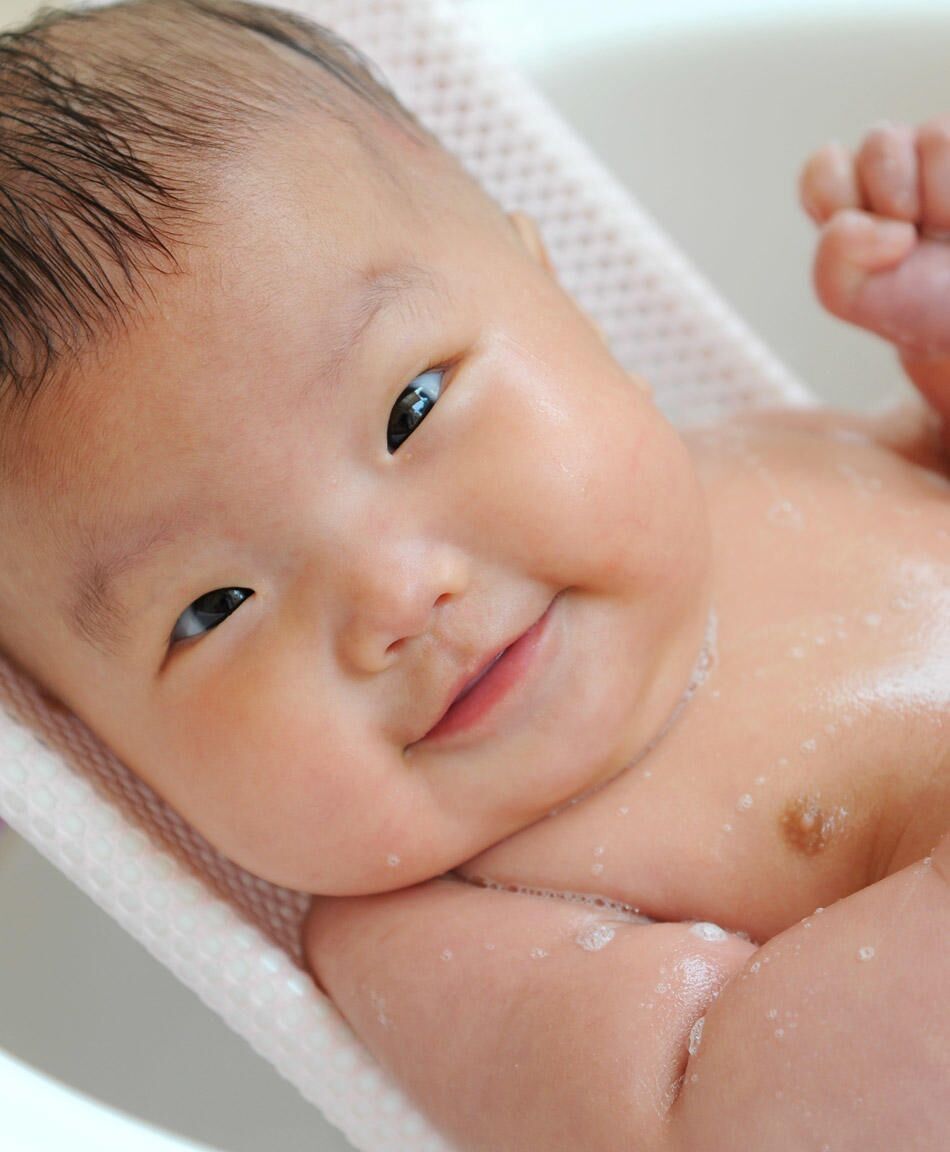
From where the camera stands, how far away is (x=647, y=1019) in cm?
76

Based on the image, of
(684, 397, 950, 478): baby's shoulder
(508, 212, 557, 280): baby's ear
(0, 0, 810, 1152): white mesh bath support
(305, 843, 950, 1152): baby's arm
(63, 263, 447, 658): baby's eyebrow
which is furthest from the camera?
(684, 397, 950, 478): baby's shoulder

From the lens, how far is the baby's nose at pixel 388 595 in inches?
30.1

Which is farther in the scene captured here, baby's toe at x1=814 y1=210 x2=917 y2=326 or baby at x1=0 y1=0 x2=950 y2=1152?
baby's toe at x1=814 y1=210 x2=917 y2=326

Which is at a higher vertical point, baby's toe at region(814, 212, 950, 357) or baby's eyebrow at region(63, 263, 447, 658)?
baby's eyebrow at region(63, 263, 447, 658)

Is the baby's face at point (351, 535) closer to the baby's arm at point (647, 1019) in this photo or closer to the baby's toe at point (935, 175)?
the baby's arm at point (647, 1019)

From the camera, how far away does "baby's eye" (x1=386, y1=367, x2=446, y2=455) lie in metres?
0.80

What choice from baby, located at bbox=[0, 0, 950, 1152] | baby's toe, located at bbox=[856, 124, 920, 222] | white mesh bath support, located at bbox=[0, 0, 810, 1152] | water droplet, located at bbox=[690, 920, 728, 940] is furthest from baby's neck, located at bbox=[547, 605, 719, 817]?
baby's toe, located at bbox=[856, 124, 920, 222]

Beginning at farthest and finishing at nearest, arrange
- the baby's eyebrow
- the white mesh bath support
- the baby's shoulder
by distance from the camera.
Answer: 1. the baby's shoulder
2. the white mesh bath support
3. the baby's eyebrow

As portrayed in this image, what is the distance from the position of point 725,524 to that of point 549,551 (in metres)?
0.24

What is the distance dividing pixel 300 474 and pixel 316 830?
231mm

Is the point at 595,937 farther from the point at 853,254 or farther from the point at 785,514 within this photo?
the point at 853,254

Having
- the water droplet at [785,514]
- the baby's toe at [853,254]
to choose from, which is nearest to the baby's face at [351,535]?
the water droplet at [785,514]

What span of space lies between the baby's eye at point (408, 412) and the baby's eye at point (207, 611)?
128mm

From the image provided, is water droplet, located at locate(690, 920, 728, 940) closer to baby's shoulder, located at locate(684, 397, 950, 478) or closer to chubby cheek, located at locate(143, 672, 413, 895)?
chubby cheek, located at locate(143, 672, 413, 895)
